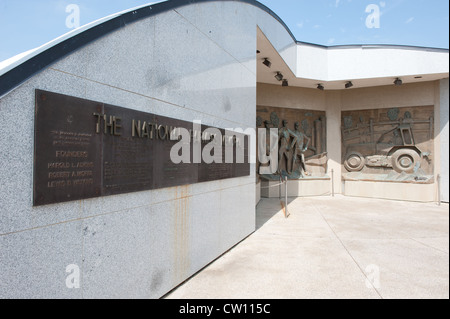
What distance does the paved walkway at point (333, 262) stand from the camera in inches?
152

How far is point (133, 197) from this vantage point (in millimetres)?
3180

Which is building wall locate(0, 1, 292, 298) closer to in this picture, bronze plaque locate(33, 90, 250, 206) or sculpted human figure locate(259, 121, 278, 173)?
bronze plaque locate(33, 90, 250, 206)

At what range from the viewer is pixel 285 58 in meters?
9.78

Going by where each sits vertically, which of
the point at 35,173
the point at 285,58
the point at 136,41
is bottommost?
the point at 35,173

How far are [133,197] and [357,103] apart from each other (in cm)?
1376

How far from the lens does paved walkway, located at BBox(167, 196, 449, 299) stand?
3869 mm

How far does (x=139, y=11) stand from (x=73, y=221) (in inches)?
94.7

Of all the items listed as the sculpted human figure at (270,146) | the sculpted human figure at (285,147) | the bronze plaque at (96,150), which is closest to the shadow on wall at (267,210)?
the sculpted human figure at (270,146)

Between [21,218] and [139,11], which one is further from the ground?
[139,11]

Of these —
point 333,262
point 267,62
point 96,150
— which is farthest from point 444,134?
point 96,150

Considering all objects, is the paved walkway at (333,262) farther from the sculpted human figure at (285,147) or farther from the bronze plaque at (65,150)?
the sculpted human figure at (285,147)

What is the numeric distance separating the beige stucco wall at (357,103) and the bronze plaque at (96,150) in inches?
414

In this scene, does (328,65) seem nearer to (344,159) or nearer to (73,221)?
(344,159)

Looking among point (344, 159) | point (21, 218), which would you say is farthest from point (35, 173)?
point (344, 159)
